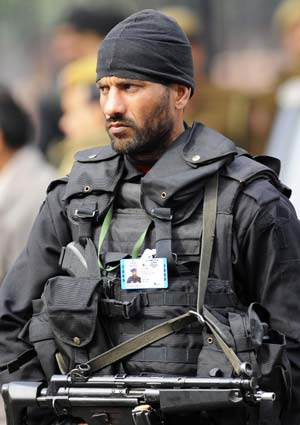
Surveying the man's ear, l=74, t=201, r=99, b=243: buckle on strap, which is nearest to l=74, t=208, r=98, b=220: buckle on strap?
l=74, t=201, r=99, b=243: buckle on strap

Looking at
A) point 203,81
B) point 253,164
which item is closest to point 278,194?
point 253,164

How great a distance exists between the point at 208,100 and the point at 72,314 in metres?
3.95

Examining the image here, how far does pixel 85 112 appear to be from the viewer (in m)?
8.07

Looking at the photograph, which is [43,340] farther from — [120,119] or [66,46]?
[66,46]

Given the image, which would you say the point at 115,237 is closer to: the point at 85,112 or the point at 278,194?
the point at 278,194

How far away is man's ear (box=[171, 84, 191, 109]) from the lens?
4293 mm

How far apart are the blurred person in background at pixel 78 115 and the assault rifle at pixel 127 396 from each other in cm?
391

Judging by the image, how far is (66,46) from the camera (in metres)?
8.32

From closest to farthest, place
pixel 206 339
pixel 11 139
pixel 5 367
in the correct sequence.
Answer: pixel 206 339 → pixel 5 367 → pixel 11 139

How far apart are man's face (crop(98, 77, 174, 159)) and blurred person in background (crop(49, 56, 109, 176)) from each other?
371 cm

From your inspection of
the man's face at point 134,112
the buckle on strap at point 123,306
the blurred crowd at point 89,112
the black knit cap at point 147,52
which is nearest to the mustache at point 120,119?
the man's face at point 134,112

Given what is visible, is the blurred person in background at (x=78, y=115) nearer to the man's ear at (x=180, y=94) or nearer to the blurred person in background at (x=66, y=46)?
the blurred person in background at (x=66, y=46)

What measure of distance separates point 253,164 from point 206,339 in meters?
0.54

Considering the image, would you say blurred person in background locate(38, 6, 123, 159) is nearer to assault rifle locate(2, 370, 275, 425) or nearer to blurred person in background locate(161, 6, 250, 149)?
blurred person in background locate(161, 6, 250, 149)
